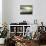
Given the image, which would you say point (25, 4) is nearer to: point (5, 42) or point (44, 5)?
point (44, 5)

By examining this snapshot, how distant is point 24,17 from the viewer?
266 inches

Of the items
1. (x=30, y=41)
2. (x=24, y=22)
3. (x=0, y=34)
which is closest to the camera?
(x=30, y=41)

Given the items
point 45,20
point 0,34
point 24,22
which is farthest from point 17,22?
point 0,34

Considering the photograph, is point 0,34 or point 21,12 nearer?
point 0,34

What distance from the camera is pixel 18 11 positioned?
676 centimetres

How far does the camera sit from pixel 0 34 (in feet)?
10.9

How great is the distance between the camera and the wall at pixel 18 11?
6719 millimetres

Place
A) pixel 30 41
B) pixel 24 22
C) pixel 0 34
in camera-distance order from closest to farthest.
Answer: pixel 30 41 < pixel 0 34 < pixel 24 22

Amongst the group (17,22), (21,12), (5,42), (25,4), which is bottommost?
(5,42)

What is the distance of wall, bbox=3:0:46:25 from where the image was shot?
22.0ft

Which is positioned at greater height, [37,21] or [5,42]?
[37,21]

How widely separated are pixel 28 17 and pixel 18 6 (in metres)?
0.77

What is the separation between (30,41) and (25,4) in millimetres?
3949

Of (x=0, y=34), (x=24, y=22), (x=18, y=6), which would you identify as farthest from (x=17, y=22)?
(x=0, y=34)
